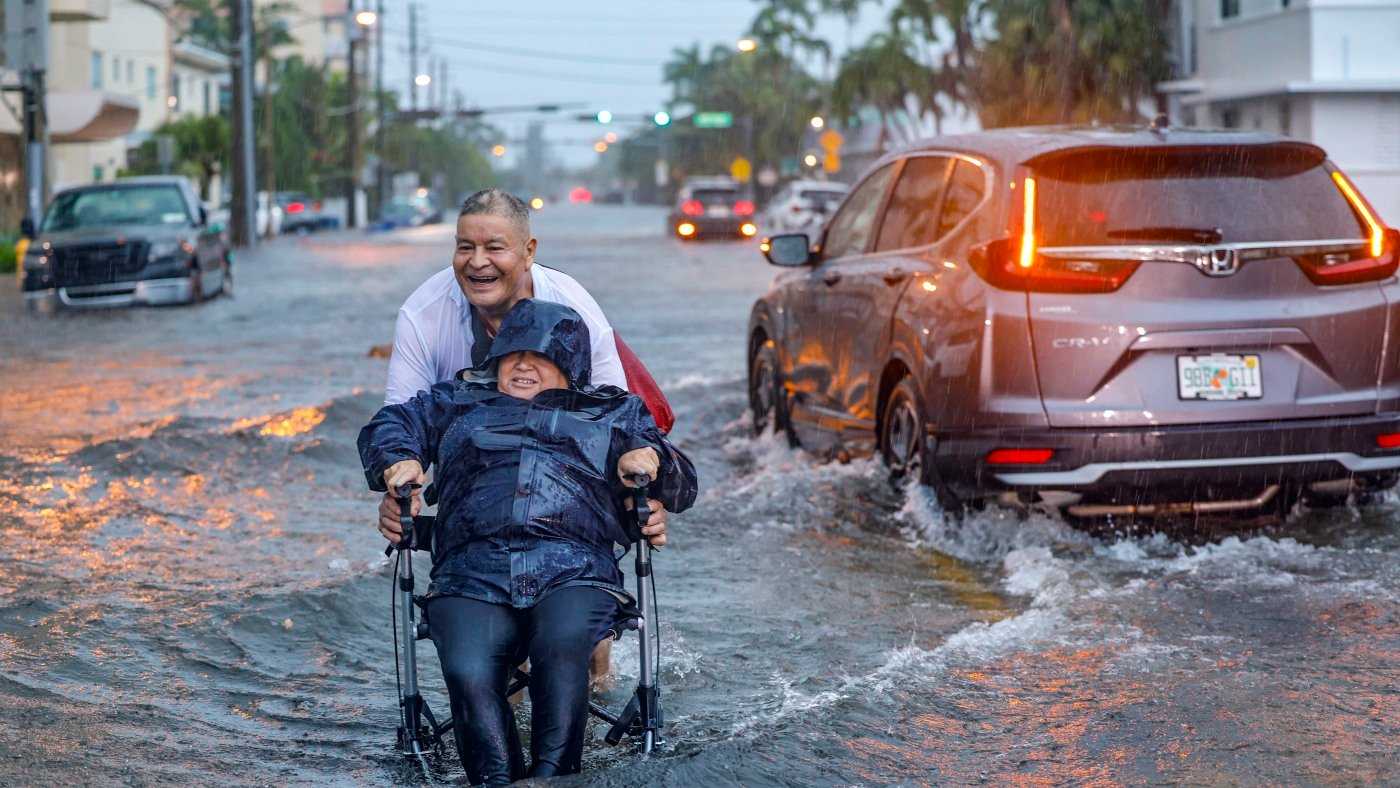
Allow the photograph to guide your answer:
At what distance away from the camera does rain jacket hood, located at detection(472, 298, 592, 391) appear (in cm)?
437

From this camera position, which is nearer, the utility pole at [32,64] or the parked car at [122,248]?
the parked car at [122,248]

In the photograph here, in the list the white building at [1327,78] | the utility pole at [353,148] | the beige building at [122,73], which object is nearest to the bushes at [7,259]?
the beige building at [122,73]

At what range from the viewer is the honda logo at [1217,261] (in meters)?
6.81

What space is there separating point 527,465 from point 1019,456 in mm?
2986

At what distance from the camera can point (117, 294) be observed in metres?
22.6

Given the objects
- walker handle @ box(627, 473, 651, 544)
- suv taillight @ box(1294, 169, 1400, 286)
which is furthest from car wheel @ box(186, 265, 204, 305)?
walker handle @ box(627, 473, 651, 544)

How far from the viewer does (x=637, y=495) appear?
171 inches

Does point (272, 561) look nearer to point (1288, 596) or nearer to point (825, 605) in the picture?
point (825, 605)

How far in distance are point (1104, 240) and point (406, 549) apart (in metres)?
3.43

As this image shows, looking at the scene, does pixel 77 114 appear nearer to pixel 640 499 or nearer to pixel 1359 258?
pixel 1359 258

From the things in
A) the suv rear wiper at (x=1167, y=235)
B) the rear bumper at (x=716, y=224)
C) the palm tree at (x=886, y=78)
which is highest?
the palm tree at (x=886, y=78)

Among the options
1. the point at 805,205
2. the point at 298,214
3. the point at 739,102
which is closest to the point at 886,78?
the point at 805,205

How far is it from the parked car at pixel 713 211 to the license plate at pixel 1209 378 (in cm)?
3887

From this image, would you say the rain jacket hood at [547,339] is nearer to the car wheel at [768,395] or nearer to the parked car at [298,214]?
the car wheel at [768,395]
